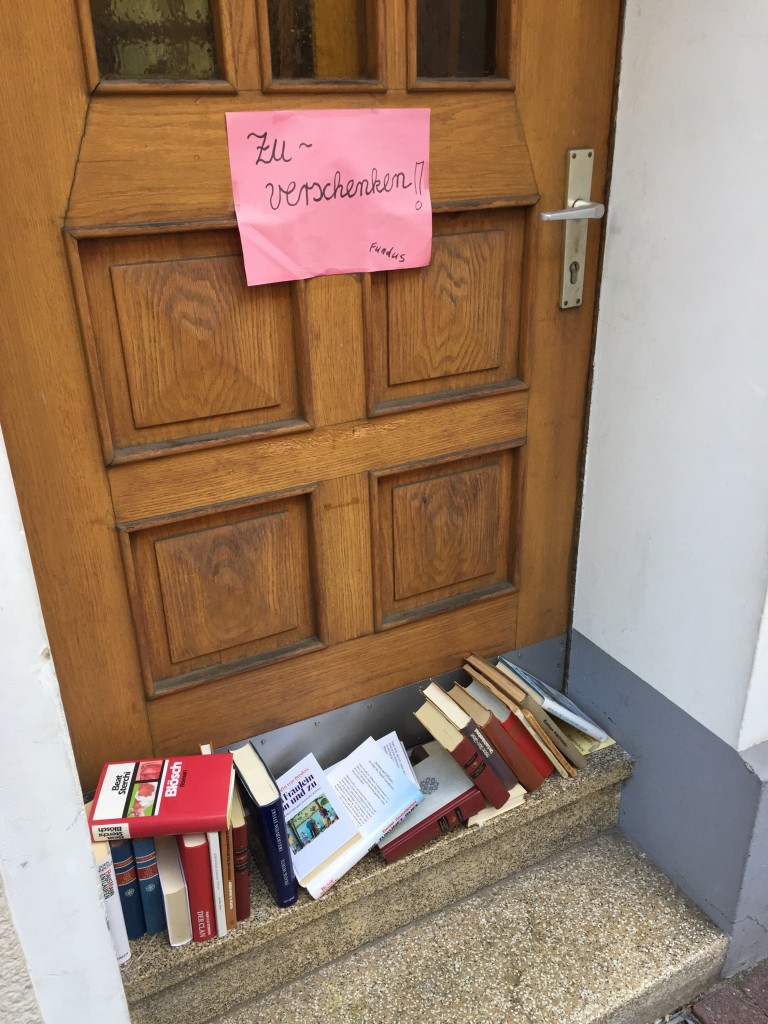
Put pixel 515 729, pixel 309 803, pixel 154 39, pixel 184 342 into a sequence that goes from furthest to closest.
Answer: pixel 515 729, pixel 309 803, pixel 184 342, pixel 154 39

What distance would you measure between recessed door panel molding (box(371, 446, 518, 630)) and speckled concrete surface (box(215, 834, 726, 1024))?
56cm

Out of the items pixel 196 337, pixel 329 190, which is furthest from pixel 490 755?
pixel 329 190

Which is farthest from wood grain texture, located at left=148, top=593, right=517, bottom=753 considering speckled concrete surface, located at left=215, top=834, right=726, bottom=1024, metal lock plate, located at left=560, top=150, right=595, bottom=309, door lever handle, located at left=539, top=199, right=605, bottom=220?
door lever handle, located at left=539, top=199, right=605, bottom=220

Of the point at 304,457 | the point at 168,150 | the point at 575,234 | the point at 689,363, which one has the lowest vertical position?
the point at 304,457

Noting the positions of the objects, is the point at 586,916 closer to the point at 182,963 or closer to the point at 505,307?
the point at 182,963

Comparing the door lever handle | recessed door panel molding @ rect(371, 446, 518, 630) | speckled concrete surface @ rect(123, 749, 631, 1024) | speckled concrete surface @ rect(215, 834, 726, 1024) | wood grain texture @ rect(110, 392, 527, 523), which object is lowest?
speckled concrete surface @ rect(215, 834, 726, 1024)

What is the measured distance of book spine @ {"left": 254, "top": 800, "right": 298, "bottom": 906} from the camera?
1183mm

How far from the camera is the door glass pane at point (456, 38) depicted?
44.5 inches

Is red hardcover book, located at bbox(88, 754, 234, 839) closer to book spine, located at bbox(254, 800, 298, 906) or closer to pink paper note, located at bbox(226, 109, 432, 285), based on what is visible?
book spine, located at bbox(254, 800, 298, 906)

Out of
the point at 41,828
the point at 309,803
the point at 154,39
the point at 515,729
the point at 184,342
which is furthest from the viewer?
the point at 515,729

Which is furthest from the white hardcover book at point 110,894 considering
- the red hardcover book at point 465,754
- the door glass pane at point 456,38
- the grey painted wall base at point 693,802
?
the door glass pane at point 456,38

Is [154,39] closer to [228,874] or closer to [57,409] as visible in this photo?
[57,409]

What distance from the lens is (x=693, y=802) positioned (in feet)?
4.54

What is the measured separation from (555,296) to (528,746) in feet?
2.70
